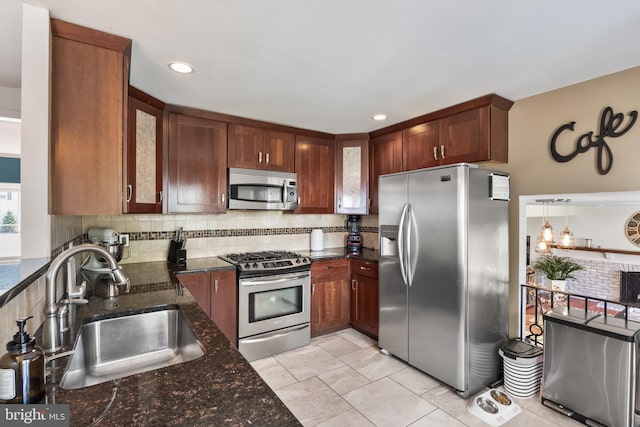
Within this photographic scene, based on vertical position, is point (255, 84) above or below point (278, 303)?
above

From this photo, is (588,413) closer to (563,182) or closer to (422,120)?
(563,182)

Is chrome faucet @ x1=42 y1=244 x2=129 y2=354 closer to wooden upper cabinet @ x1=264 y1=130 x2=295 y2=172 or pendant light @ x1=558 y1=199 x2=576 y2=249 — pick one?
wooden upper cabinet @ x1=264 y1=130 x2=295 y2=172

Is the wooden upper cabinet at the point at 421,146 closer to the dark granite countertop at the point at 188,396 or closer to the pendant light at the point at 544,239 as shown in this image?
the pendant light at the point at 544,239

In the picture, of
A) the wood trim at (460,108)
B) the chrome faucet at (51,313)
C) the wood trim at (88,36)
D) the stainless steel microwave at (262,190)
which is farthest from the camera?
the stainless steel microwave at (262,190)

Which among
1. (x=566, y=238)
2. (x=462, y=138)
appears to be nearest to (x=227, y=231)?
(x=462, y=138)

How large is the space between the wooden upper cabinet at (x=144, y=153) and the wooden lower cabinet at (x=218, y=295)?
687 millimetres

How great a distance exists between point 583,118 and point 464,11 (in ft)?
4.79

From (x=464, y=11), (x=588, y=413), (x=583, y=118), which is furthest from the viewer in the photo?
(x=583, y=118)

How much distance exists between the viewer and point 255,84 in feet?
7.59

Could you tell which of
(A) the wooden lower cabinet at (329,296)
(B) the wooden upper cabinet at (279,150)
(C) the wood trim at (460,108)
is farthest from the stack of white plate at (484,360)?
(B) the wooden upper cabinet at (279,150)

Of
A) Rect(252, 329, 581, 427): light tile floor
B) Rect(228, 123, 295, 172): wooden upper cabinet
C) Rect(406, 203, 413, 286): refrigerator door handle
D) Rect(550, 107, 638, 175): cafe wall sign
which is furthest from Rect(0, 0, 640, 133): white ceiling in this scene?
Rect(252, 329, 581, 427): light tile floor

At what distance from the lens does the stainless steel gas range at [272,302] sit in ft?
9.39

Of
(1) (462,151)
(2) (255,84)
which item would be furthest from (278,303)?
(1) (462,151)

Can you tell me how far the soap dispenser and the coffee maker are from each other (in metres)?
3.26
